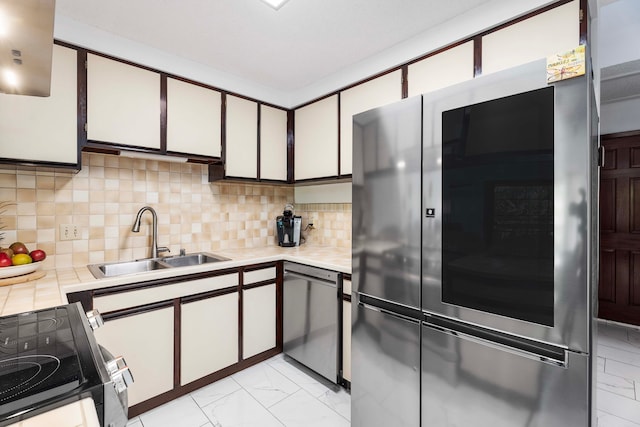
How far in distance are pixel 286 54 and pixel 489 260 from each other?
6.30ft

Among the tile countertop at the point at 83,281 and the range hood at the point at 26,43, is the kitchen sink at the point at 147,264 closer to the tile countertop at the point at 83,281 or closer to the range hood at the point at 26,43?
the tile countertop at the point at 83,281

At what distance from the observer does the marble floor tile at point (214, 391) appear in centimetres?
200

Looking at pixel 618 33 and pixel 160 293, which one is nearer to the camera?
pixel 160 293

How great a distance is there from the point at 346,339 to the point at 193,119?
195 cm

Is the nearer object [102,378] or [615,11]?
[102,378]

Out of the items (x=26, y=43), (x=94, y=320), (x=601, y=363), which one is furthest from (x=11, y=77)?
(x=601, y=363)

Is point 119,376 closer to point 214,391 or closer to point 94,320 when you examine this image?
point 94,320

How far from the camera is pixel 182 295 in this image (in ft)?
6.56

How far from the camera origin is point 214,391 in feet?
6.88

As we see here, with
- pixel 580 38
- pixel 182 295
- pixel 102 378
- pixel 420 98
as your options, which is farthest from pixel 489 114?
pixel 182 295

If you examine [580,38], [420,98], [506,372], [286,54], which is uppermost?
[286,54]

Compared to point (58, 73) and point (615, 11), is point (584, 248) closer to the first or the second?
point (615, 11)

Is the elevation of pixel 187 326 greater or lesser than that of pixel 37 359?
lesser

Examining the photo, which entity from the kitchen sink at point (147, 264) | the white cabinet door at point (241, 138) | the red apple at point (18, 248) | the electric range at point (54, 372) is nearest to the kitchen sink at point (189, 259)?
the kitchen sink at point (147, 264)
